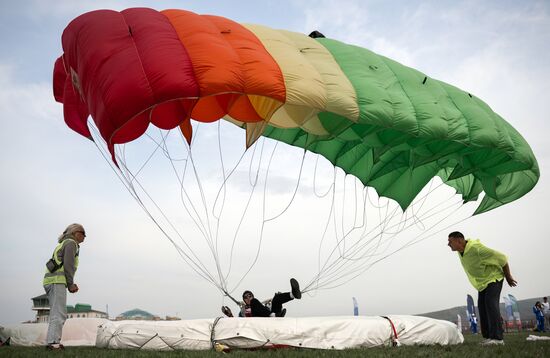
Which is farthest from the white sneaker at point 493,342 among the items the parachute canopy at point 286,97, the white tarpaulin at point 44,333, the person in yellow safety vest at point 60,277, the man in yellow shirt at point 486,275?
the white tarpaulin at point 44,333

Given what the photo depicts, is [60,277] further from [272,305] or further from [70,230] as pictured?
[272,305]

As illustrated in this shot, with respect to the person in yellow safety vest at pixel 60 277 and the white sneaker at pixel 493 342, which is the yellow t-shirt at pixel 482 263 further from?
the person in yellow safety vest at pixel 60 277

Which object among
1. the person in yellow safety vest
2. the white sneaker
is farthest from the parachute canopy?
the white sneaker

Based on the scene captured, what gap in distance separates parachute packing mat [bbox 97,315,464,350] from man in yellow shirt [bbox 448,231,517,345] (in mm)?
803

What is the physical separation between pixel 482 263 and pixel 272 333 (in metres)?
3.19

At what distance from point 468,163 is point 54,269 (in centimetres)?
741

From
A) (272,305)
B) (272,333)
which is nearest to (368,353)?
(272,333)

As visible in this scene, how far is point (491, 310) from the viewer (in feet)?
23.0

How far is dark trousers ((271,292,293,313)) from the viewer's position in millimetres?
7270

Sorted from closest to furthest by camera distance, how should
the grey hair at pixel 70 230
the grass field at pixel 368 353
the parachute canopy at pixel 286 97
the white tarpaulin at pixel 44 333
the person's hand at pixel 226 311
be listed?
the grass field at pixel 368 353 → the parachute canopy at pixel 286 97 → the grey hair at pixel 70 230 → the person's hand at pixel 226 311 → the white tarpaulin at pixel 44 333

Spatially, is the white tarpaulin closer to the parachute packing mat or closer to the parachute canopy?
the parachute packing mat

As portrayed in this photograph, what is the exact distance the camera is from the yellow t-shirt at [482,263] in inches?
276

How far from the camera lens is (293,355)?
5.51m

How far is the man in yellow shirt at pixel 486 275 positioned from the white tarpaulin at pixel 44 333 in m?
5.97
